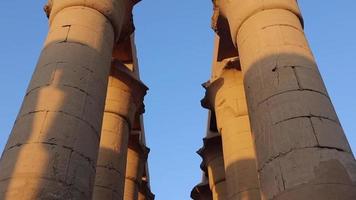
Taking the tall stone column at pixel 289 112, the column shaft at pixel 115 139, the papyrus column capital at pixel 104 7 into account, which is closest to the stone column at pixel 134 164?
the column shaft at pixel 115 139

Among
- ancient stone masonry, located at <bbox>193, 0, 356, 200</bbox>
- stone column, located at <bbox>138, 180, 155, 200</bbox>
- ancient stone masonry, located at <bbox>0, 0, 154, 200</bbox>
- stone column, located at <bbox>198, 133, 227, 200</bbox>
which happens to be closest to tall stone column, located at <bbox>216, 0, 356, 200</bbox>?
ancient stone masonry, located at <bbox>193, 0, 356, 200</bbox>

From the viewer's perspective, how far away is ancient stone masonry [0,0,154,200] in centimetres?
718

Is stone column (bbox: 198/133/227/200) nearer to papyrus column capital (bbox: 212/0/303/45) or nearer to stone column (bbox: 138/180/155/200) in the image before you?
stone column (bbox: 138/180/155/200)

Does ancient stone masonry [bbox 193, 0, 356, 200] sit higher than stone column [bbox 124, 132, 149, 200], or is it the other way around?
stone column [bbox 124, 132, 149, 200]

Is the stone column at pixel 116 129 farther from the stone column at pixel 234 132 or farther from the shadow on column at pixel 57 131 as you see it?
the shadow on column at pixel 57 131

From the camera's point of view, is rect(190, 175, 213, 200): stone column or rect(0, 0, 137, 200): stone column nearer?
rect(0, 0, 137, 200): stone column

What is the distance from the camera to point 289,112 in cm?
781

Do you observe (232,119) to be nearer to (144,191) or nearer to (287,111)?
(287,111)

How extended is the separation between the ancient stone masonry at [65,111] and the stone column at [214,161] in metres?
6.52

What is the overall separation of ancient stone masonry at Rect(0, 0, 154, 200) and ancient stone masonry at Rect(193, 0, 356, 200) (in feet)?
10.1

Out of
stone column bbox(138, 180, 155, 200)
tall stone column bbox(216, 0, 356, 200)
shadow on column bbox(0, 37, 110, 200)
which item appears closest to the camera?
tall stone column bbox(216, 0, 356, 200)

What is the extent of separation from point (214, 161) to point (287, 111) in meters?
11.0

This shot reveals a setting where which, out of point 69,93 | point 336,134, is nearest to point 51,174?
point 69,93

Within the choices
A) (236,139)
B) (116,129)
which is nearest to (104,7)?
(116,129)
